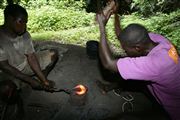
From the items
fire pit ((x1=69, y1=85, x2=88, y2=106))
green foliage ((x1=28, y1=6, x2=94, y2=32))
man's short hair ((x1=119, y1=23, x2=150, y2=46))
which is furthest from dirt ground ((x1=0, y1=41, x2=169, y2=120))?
green foliage ((x1=28, y1=6, x2=94, y2=32))

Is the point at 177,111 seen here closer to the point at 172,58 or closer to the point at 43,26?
the point at 172,58

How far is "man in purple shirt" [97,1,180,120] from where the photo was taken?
3670 millimetres

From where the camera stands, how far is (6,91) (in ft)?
15.3

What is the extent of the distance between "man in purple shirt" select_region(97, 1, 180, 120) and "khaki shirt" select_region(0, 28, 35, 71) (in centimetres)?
162

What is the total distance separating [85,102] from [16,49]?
4.15 ft

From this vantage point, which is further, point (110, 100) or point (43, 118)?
point (110, 100)

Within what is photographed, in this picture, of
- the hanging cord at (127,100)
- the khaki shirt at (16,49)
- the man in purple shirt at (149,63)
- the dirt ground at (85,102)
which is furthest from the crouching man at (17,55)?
the man in purple shirt at (149,63)

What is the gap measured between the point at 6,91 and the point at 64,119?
0.90 m

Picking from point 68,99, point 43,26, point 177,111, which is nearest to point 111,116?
point 68,99

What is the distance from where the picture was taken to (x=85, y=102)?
5418 mm

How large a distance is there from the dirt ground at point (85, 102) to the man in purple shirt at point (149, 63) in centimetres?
55

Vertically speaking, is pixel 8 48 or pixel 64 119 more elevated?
pixel 8 48

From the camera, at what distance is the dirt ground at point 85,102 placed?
16.6 ft

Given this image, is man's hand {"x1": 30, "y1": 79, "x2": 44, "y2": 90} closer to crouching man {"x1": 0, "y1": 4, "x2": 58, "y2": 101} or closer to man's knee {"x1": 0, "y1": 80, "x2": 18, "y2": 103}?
crouching man {"x1": 0, "y1": 4, "x2": 58, "y2": 101}
